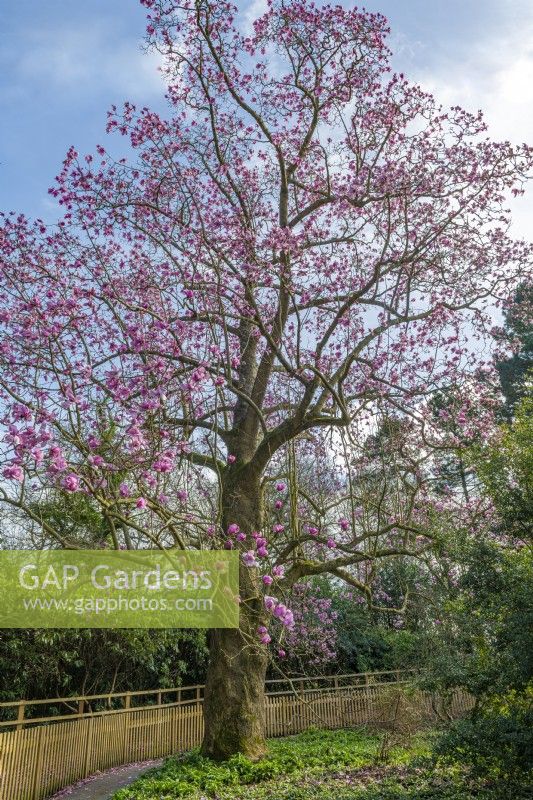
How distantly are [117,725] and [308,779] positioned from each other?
4.28m

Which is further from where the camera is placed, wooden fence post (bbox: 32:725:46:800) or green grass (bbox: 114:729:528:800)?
wooden fence post (bbox: 32:725:46:800)

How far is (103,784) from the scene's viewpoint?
9.41m

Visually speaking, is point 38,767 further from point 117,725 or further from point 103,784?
point 117,725

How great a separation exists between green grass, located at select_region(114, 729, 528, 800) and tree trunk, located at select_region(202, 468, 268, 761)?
0.93ft

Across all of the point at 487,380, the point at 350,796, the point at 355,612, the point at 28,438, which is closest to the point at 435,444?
the point at 487,380

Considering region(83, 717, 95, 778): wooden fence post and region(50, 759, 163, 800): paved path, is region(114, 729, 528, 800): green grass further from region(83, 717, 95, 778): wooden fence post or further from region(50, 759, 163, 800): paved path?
region(83, 717, 95, 778): wooden fence post

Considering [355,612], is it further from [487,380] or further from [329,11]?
[329,11]

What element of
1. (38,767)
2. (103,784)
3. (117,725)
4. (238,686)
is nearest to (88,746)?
(103,784)

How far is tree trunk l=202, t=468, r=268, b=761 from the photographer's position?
28.2ft

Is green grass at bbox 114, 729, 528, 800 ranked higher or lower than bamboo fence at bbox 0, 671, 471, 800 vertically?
lower

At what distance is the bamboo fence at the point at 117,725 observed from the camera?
8578 mm

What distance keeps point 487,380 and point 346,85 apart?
4664 millimetres

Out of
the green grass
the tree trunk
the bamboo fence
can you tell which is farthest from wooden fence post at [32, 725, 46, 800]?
the tree trunk

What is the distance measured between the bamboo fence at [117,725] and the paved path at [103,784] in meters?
0.14
